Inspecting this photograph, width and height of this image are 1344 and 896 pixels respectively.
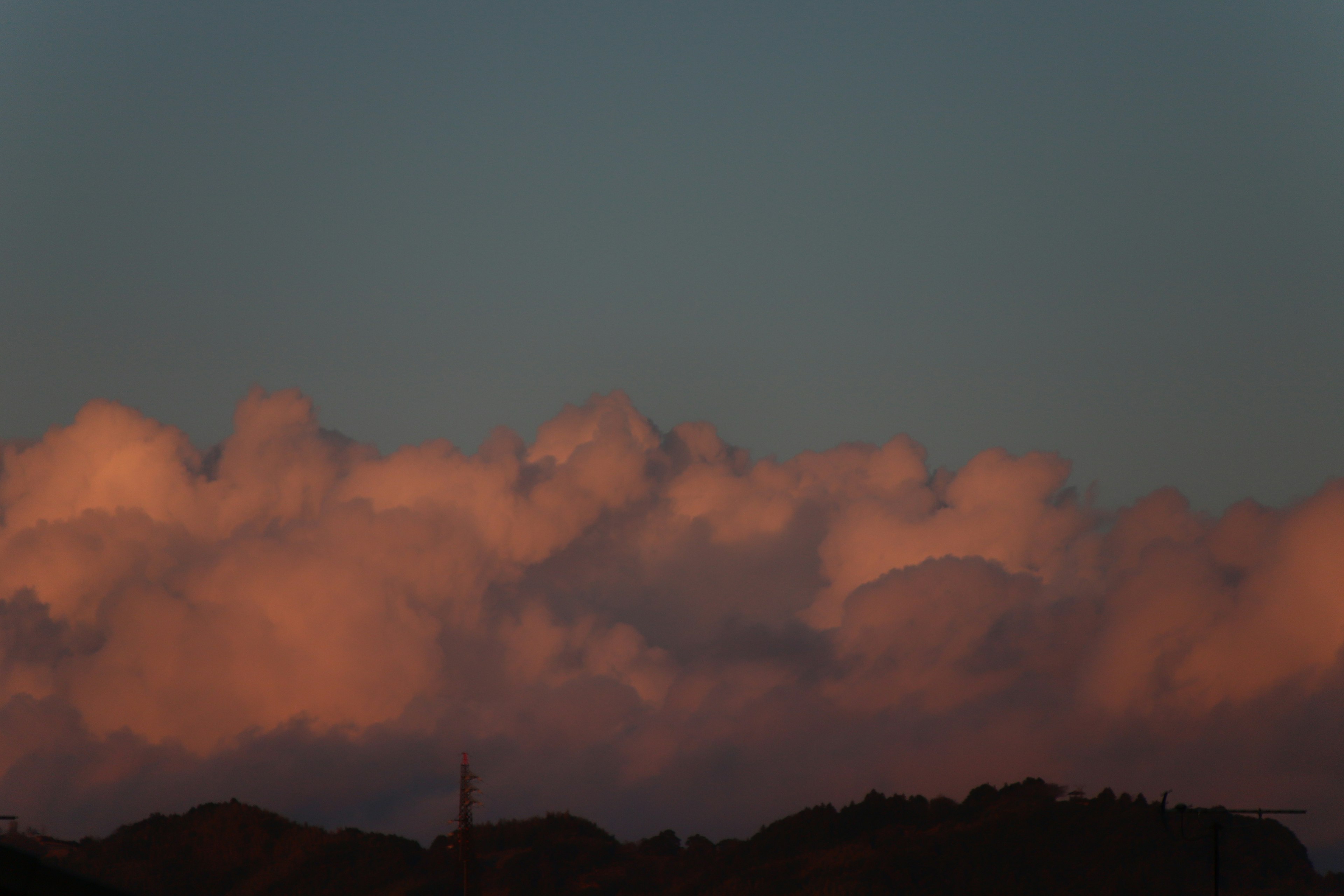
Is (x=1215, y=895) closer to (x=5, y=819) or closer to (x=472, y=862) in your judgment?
(x=472, y=862)

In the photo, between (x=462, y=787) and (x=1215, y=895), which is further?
(x=462, y=787)

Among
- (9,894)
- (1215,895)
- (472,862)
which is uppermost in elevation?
(472,862)

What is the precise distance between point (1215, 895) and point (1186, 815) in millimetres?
5961

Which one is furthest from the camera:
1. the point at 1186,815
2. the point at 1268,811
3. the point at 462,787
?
the point at 462,787

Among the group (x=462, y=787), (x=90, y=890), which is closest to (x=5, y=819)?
(x=90, y=890)

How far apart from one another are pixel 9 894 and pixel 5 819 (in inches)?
1675

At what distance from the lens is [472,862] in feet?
474

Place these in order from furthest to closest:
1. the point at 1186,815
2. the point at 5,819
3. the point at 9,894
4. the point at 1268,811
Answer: the point at 1186,815 < the point at 1268,811 < the point at 5,819 < the point at 9,894

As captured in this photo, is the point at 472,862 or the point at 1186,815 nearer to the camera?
the point at 1186,815

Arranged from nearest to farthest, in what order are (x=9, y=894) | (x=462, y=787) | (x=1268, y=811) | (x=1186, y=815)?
(x=9, y=894) < (x=1268, y=811) < (x=1186, y=815) < (x=462, y=787)

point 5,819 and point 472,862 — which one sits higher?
point 472,862

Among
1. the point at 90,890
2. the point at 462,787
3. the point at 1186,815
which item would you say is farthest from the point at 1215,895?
the point at 90,890

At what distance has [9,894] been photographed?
2809cm

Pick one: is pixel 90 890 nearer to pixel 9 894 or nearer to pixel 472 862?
pixel 9 894
